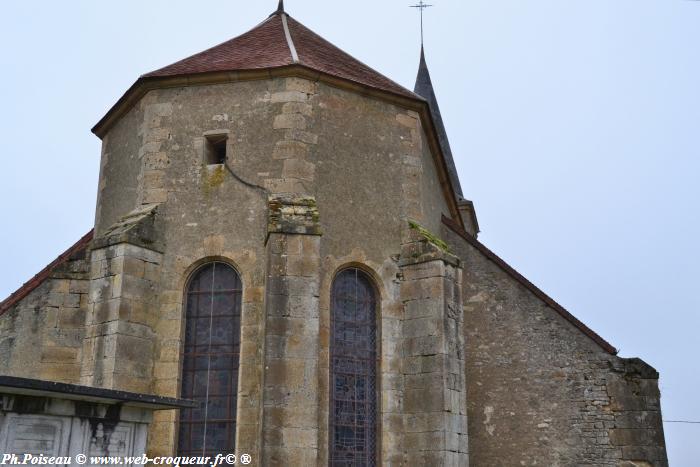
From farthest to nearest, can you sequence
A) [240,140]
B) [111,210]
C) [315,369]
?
[111,210] → [240,140] → [315,369]

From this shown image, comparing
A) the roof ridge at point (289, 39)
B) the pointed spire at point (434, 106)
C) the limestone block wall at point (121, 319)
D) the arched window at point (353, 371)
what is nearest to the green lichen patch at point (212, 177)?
the limestone block wall at point (121, 319)

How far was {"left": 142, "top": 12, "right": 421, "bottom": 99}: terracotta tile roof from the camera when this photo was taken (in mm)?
11070

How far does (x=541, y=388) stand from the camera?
1169 centimetres

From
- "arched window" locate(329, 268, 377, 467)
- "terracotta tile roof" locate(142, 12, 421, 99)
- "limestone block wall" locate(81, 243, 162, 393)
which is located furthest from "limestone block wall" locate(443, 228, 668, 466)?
"limestone block wall" locate(81, 243, 162, 393)

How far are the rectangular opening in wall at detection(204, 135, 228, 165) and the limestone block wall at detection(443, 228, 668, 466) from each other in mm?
4295

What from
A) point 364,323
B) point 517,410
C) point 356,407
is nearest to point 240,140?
point 364,323

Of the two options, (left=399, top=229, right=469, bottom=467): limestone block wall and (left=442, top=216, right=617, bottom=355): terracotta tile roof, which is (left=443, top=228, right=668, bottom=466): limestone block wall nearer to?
(left=442, top=216, right=617, bottom=355): terracotta tile roof

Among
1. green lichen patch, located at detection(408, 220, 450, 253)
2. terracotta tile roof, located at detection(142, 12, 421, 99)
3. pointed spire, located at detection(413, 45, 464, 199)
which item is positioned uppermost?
pointed spire, located at detection(413, 45, 464, 199)

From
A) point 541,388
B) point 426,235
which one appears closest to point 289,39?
point 426,235

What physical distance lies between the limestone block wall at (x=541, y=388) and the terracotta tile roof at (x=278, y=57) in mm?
3440

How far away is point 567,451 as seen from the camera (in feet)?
37.0

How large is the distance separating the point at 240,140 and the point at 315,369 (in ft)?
11.4

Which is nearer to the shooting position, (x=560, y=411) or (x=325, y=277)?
(x=325, y=277)

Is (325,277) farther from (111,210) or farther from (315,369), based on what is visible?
(111,210)
